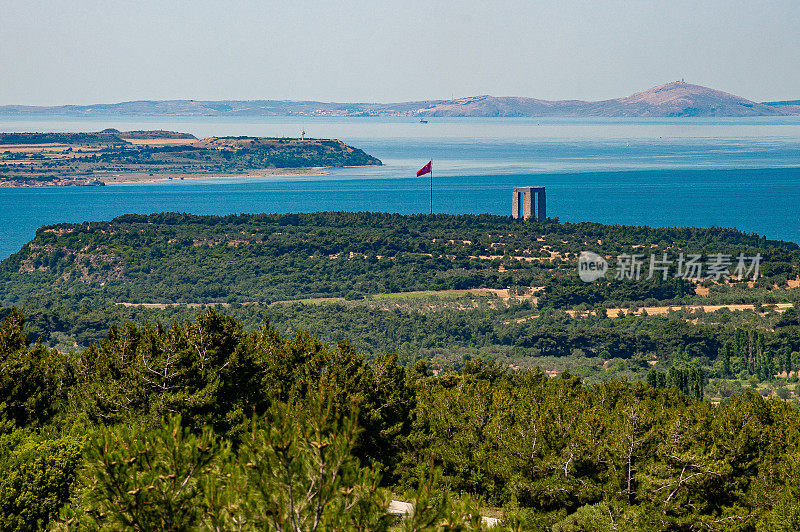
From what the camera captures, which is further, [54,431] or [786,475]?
[54,431]

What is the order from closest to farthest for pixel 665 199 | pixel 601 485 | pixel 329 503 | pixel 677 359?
pixel 329 503, pixel 601 485, pixel 677 359, pixel 665 199

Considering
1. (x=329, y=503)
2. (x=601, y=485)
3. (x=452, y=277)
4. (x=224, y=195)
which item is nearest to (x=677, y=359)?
(x=452, y=277)

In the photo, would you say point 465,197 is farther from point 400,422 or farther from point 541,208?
point 400,422

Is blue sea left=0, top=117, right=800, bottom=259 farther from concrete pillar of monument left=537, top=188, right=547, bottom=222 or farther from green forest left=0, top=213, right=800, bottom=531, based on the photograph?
green forest left=0, top=213, right=800, bottom=531

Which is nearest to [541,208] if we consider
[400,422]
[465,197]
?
[465,197]

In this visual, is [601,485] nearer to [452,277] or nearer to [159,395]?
[159,395]

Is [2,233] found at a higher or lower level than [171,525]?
lower

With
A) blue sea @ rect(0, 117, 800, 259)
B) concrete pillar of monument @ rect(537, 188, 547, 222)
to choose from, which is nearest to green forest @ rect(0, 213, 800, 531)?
concrete pillar of monument @ rect(537, 188, 547, 222)

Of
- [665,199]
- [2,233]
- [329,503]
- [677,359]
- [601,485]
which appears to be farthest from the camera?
[665,199]

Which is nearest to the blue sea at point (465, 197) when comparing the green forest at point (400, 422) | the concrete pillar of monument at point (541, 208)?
the concrete pillar of monument at point (541, 208)

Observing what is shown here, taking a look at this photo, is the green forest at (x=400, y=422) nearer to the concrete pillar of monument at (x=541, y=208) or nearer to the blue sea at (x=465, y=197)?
the concrete pillar of monument at (x=541, y=208)

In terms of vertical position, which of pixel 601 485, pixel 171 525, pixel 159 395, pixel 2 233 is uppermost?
pixel 171 525
